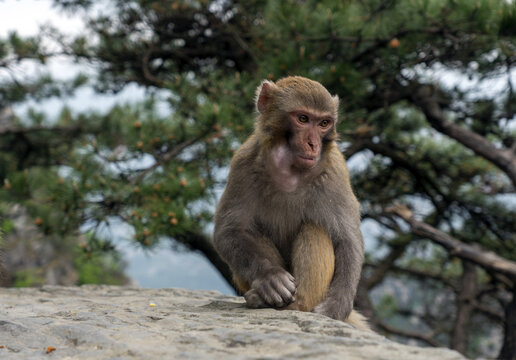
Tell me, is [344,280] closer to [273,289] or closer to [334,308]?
[334,308]

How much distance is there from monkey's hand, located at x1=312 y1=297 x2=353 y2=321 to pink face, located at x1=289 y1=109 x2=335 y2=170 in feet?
2.69

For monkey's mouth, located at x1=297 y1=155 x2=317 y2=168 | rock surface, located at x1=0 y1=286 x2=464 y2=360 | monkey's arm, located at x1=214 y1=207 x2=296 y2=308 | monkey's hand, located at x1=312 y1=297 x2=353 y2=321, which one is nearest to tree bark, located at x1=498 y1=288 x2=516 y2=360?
monkey's hand, located at x1=312 y1=297 x2=353 y2=321

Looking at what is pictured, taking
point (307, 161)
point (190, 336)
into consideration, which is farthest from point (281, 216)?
point (190, 336)

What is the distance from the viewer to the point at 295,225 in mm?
3529

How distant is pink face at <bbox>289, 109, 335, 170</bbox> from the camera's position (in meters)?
3.15

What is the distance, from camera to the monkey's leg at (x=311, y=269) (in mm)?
3266

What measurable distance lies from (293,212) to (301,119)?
644mm

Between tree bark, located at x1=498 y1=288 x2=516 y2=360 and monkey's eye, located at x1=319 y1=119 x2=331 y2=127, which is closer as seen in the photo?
monkey's eye, located at x1=319 y1=119 x2=331 y2=127

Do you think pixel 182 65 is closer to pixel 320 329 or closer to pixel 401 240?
pixel 401 240

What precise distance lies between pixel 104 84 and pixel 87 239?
3.48m

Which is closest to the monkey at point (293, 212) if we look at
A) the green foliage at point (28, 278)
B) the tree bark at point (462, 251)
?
the tree bark at point (462, 251)

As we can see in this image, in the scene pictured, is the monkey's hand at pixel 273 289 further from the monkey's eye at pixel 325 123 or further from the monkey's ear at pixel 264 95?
the monkey's ear at pixel 264 95

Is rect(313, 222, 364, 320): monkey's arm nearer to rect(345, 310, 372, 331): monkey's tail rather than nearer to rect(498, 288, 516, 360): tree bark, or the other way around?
rect(345, 310, 372, 331): monkey's tail

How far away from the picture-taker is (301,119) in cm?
321
